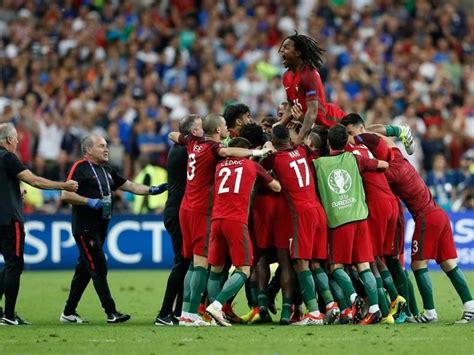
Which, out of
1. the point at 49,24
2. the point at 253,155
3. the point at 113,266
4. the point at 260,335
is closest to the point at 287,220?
the point at 253,155

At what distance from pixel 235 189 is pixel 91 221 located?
212 centimetres

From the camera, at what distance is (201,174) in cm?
1384

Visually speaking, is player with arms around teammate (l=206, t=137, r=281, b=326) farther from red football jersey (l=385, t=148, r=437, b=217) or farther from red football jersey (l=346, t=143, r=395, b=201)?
red football jersey (l=385, t=148, r=437, b=217)

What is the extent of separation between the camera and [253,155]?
534 inches

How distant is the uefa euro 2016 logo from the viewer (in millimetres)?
13852

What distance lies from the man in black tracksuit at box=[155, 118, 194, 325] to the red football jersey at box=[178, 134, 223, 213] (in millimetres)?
439

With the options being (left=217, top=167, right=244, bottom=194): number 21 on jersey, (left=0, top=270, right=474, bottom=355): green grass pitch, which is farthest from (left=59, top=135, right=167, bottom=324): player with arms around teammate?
(left=217, top=167, right=244, bottom=194): number 21 on jersey

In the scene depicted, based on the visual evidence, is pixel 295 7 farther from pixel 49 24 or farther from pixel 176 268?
pixel 176 268

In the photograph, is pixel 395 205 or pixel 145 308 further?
pixel 145 308

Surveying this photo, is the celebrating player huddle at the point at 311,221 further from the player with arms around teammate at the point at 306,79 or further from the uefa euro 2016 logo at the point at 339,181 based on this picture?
the player with arms around teammate at the point at 306,79

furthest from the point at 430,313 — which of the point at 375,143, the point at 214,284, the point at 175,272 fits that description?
the point at 175,272

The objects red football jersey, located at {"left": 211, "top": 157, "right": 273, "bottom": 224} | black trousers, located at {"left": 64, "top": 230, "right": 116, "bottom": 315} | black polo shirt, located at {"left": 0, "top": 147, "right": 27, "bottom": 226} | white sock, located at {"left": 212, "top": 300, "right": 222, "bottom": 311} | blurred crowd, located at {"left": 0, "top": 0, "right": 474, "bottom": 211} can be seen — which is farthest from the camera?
blurred crowd, located at {"left": 0, "top": 0, "right": 474, "bottom": 211}

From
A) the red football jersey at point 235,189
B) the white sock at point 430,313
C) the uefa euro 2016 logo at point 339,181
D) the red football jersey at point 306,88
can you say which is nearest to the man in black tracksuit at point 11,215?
the red football jersey at point 235,189

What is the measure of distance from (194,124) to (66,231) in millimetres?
8755
